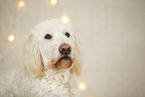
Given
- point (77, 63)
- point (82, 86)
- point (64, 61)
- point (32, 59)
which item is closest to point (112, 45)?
point (82, 86)

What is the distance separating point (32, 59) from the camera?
89 centimetres

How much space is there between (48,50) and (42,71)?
0.18 m

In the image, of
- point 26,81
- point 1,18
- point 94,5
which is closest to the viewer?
point 26,81

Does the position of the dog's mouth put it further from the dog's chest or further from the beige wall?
the beige wall

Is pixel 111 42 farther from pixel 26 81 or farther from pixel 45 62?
pixel 26 81

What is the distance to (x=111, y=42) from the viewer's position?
1.91 metres

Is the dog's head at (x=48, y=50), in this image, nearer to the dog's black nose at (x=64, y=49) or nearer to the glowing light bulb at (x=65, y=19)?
the dog's black nose at (x=64, y=49)

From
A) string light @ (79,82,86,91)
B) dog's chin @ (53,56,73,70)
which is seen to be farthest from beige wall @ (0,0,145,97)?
dog's chin @ (53,56,73,70)

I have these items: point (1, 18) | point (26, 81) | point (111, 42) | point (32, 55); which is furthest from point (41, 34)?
point (111, 42)

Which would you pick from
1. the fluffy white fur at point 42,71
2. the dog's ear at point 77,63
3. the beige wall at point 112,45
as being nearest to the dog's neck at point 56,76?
the fluffy white fur at point 42,71

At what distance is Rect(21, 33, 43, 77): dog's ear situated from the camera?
868mm

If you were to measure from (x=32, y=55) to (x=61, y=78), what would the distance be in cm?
28

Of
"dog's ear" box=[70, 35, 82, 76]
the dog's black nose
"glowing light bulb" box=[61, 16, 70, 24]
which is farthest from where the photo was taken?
"glowing light bulb" box=[61, 16, 70, 24]

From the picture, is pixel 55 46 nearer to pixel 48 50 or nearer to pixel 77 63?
pixel 48 50
